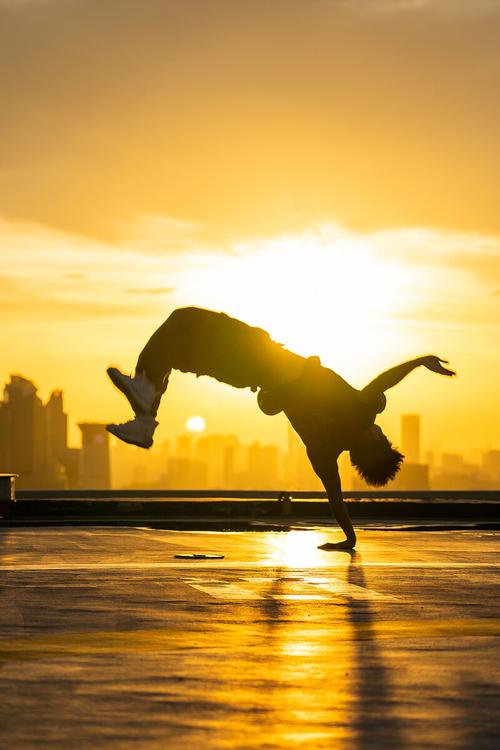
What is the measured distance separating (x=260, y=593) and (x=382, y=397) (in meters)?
6.56

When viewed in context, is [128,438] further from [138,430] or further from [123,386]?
[123,386]

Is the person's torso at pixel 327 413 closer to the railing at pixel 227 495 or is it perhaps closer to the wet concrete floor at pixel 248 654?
the wet concrete floor at pixel 248 654

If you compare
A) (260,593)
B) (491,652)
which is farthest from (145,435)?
(491,652)

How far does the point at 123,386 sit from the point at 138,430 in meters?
0.60

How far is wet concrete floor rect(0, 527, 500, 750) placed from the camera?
684cm

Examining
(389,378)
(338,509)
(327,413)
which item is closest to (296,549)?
(338,509)

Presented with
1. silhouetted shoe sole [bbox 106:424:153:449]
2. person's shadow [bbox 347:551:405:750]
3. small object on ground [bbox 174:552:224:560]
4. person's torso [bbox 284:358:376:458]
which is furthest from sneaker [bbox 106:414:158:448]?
person's shadow [bbox 347:551:405:750]

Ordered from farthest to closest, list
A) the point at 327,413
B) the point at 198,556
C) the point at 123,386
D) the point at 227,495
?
the point at 227,495
the point at 327,413
the point at 198,556
the point at 123,386

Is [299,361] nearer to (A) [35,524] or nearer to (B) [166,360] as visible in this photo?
(B) [166,360]

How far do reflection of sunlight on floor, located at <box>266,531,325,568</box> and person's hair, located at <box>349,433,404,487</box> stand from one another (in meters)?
1.29

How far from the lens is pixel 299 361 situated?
19.2m

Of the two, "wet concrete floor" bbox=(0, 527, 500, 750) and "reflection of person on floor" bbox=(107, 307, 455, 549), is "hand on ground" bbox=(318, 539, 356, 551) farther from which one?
"wet concrete floor" bbox=(0, 527, 500, 750)

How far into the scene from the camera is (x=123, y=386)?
685 inches

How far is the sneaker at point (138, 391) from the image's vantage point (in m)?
17.3
